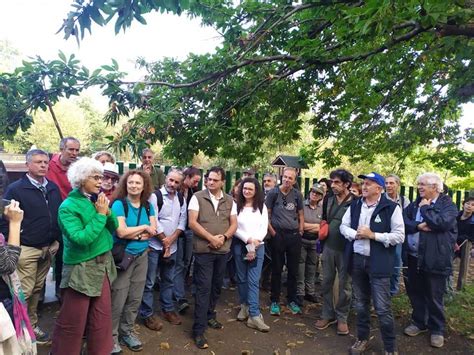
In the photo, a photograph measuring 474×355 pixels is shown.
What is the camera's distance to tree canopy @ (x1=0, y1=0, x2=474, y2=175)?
14.1ft

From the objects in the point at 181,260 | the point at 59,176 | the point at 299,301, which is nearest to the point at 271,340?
the point at 299,301

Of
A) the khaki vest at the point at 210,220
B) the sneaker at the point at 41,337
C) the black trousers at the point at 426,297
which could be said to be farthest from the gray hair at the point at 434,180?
the sneaker at the point at 41,337

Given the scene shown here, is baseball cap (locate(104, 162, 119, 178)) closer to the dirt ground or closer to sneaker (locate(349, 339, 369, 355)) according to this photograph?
the dirt ground

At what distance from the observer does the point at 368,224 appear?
4055 mm

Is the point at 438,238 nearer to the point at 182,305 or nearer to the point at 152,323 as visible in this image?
the point at 182,305

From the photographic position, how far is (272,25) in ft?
18.5

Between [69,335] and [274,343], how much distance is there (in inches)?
92.1

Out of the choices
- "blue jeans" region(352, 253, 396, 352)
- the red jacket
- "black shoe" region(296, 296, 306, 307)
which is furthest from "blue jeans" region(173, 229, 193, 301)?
"blue jeans" region(352, 253, 396, 352)

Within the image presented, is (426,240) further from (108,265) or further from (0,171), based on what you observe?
(0,171)

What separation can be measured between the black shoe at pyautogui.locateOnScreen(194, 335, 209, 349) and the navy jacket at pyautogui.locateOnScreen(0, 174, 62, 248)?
6.20 ft

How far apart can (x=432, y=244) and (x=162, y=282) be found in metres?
3.20

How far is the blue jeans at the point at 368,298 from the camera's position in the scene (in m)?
3.90

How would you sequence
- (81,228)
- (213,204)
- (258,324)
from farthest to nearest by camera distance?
(258,324), (213,204), (81,228)

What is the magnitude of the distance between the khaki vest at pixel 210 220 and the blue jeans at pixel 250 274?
1.29ft
